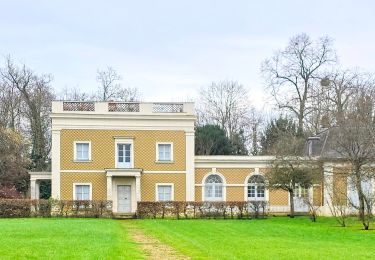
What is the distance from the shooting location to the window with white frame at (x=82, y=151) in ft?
128

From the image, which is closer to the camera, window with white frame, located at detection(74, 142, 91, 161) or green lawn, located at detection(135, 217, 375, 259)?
green lawn, located at detection(135, 217, 375, 259)

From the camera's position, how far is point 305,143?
41.9 metres

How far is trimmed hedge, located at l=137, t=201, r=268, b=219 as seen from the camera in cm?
3669

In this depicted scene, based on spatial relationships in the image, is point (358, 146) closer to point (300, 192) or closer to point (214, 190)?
point (300, 192)

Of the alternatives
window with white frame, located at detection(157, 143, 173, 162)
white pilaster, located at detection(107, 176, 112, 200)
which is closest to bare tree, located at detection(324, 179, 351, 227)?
window with white frame, located at detection(157, 143, 173, 162)

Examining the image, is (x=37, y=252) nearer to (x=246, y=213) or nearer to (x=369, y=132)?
(x=369, y=132)

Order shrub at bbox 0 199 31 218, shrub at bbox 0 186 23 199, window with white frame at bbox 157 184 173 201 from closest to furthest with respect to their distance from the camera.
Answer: shrub at bbox 0 199 31 218 → window with white frame at bbox 157 184 173 201 → shrub at bbox 0 186 23 199

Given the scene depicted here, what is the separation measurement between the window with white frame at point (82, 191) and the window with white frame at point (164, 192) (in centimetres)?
393

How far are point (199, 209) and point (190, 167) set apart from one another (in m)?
3.46

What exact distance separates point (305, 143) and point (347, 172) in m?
12.8

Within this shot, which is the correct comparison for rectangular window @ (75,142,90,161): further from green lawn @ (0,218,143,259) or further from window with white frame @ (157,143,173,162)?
green lawn @ (0,218,143,259)

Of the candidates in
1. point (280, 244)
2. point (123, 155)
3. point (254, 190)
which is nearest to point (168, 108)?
point (123, 155)

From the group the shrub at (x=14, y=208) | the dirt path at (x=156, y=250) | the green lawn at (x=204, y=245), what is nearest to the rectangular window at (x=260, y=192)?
the shrub at (x=14, y=208)

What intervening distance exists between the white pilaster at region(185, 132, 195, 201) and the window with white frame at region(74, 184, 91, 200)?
557cm
